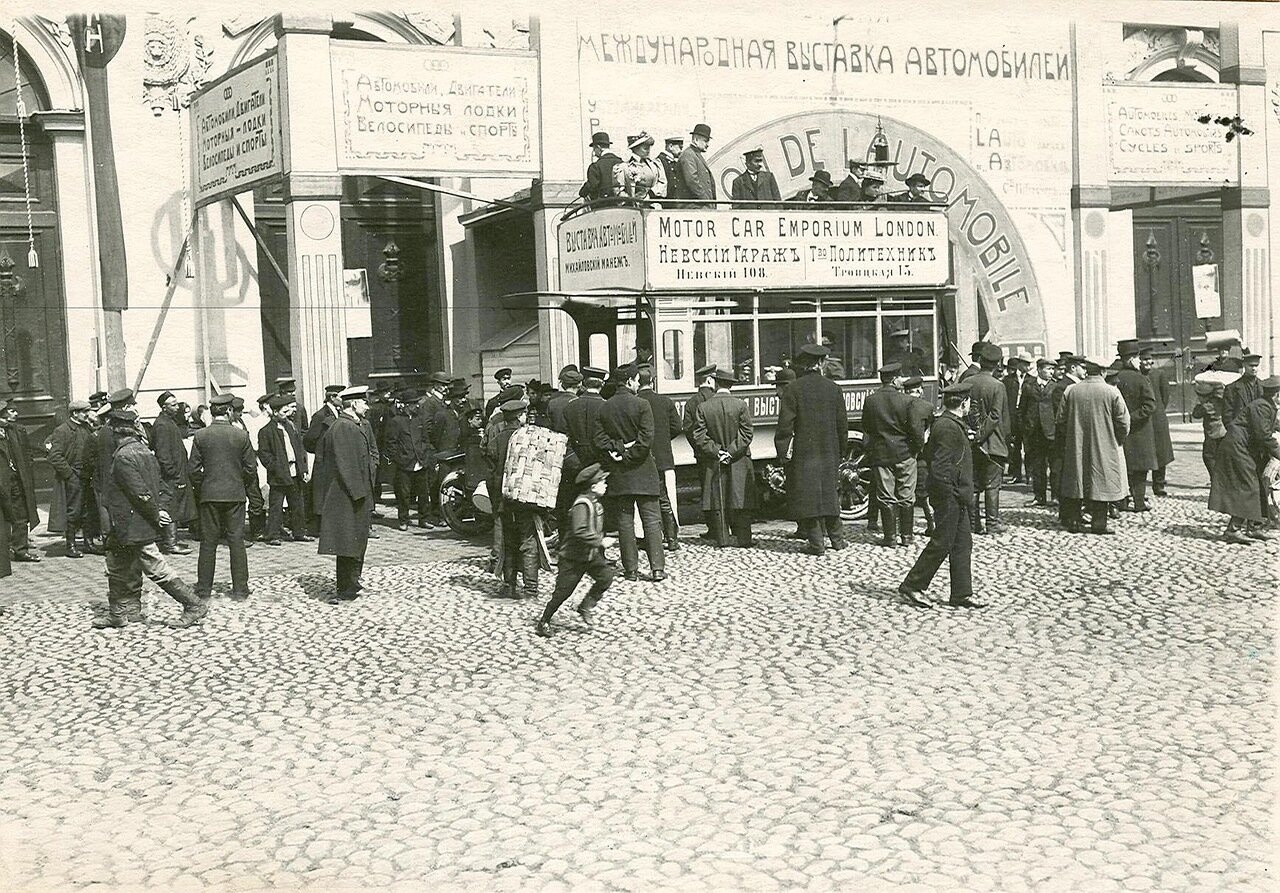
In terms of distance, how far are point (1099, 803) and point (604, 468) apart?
5.31 m

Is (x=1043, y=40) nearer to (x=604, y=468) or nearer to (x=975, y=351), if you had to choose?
(x=975, y=351)

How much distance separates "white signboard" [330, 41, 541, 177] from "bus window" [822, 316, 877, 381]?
4.59 meters

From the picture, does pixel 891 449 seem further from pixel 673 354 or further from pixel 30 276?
pixel 30 276

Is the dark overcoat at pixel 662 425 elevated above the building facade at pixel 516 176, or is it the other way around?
the building facade at pixel 516 176

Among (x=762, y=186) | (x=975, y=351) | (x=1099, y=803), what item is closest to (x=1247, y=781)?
(x=1099, y=803)

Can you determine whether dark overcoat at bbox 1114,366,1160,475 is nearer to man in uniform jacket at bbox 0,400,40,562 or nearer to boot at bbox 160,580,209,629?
boot at bbox 160,580,209,629

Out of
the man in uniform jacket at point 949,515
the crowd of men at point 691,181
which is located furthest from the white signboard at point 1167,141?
the man in uniform jacket at point 949,515

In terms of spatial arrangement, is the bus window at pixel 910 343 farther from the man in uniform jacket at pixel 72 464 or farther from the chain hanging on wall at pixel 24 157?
the chain hanging on wall at pixel 24 157

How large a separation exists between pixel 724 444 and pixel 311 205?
6024 millimetres

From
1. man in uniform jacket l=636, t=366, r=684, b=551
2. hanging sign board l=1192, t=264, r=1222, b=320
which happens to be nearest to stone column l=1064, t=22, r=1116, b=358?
hanging sign board l=1192, t=264, r=1222, b=320

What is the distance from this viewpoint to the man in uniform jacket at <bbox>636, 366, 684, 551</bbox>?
10.8 meters

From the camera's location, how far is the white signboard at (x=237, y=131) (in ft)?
46.0

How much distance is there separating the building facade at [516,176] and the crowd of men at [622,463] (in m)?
2.27

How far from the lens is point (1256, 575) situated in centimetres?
954
